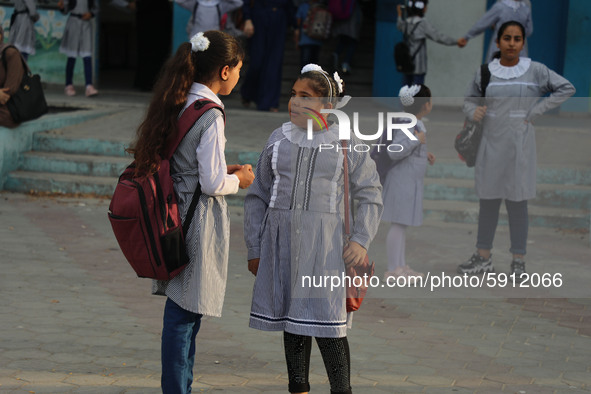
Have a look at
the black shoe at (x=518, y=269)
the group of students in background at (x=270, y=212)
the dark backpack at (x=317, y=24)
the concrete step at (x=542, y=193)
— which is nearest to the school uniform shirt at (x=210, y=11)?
the dark backpack at (x=317, y=24)

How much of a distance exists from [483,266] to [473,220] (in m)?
2.01

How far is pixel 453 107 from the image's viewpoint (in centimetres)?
1196

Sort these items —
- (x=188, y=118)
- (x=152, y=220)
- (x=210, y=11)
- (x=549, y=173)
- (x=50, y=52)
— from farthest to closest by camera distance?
(x=50, y=52) → (x=210, y=11) → (x=549, y=173) → (x=188, y=118) → (x=152, y=220)

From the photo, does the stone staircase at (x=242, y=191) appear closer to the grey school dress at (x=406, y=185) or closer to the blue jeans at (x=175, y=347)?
the grey school dress at (x=406, y=185)

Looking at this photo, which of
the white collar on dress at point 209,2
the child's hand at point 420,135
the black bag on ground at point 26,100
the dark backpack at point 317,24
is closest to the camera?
the child's hand at point 420,135

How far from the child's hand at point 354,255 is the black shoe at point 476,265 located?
3.29 metres

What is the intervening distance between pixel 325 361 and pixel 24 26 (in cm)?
1021

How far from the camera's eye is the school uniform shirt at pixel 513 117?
6691mm

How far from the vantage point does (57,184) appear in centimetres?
980

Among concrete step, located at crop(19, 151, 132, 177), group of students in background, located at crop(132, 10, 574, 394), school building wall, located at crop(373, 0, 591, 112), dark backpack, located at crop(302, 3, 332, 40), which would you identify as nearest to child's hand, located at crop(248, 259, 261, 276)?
group of students in background, located at crop(132, 10, 574, 394)

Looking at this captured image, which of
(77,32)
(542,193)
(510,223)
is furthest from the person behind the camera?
(77,32)

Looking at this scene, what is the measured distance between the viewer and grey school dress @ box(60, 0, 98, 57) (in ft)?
43.8

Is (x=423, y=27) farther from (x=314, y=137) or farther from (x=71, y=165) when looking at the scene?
(x=314, y=137)

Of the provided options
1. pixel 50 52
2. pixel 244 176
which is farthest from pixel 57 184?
pixel 244 176
